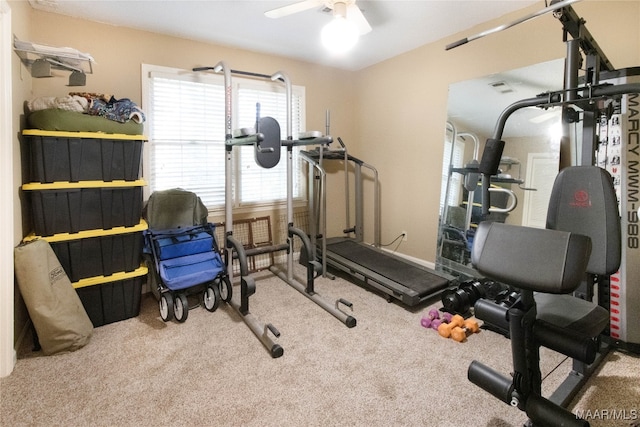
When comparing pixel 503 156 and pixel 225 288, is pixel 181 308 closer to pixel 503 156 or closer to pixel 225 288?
pixel 225 288

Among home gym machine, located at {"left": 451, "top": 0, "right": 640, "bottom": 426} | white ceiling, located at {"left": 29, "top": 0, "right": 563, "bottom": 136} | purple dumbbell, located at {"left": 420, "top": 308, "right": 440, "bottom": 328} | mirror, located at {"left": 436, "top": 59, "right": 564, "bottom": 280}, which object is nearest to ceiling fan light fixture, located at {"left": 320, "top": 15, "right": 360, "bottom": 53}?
white ceiling, located at {"left": 29, "top": 0, "right": 563, "bottom": 136}

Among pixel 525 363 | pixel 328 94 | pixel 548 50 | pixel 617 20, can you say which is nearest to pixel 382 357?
pixel 525 363

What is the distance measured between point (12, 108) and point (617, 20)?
4.08 meters

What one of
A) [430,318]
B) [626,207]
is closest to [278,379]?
[430,318]

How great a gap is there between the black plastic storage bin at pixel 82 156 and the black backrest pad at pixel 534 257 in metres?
2.49

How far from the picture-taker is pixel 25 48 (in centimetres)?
203

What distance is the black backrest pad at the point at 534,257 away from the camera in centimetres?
110

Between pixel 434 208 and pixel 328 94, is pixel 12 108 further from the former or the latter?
pixel 434 208

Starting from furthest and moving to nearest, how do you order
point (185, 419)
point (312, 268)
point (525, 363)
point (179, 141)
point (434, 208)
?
point (434, 208), point (179, 141), point (312, 268), point (185, 419), point (525, 363)

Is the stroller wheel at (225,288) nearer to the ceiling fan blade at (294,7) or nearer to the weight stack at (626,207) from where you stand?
the ceiling fan blade at (294,7)

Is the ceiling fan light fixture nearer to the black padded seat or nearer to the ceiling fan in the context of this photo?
the ceiling fan

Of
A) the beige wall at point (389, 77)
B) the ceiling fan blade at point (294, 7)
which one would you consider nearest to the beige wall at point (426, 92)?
the beige wall at point (389, 77)

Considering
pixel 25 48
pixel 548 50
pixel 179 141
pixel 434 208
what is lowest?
pixel 434 208

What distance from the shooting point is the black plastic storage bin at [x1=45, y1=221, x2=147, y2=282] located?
2316 millimetres
